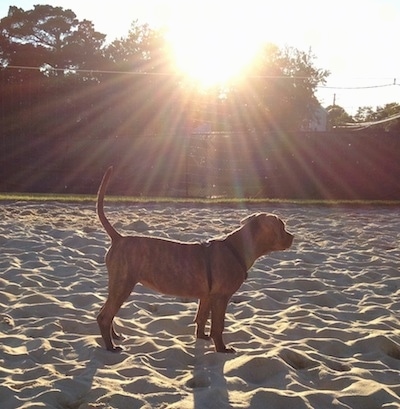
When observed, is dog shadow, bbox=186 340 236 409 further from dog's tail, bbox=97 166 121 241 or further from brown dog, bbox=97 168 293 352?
dog's tail, bbox=97 166 121 241

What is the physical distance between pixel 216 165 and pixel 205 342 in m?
20.9

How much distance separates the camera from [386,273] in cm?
816

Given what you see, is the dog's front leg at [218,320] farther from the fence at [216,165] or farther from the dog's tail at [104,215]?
the fence at [216,165]

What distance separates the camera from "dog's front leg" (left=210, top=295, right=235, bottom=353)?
5133 mm

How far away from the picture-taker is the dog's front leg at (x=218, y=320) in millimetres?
5133

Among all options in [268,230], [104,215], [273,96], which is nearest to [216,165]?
[268,230]

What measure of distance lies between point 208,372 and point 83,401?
1.04m

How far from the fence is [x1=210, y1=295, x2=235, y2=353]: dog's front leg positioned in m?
16.9

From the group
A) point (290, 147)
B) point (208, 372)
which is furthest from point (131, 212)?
point (290, 147)

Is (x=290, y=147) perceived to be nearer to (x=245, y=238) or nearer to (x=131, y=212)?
(x=131, y=212)

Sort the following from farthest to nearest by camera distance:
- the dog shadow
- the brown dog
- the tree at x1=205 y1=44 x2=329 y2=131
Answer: the tree at x1=205 y1=44 x2=329 y2=131, the brown dog, the dog shadow

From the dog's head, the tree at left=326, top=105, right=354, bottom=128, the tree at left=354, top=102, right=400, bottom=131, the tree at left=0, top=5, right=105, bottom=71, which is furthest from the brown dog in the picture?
the tree at left=326, top=105, right=354, bottom=128

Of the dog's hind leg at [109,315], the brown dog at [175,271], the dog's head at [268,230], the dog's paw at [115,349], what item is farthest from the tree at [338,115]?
the dog's paw at [115,349]

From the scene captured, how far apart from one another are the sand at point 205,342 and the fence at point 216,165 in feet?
43.6
